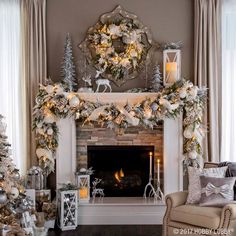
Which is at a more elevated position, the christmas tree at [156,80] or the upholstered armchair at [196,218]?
the christmas tree at [156,80]

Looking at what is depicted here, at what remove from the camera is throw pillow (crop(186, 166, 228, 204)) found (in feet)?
16.0

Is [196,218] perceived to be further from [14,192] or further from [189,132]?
[14,192]

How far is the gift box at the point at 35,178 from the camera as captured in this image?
573 centimetres

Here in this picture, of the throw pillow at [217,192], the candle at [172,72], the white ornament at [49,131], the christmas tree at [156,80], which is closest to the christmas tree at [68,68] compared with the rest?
the white ornament at [49,131]

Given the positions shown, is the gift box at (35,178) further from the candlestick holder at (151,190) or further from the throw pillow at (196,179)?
the throw pillow at (196,179)

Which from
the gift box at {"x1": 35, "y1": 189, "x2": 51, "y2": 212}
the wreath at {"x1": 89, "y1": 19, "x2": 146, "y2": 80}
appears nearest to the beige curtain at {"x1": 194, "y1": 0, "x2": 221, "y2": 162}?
the wreath at {"x1": 89, "y1": 19, "x2": 146, "y2": 80}


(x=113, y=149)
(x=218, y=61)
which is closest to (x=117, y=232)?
(x=113, y=149)

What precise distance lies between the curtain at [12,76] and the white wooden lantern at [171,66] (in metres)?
2.13

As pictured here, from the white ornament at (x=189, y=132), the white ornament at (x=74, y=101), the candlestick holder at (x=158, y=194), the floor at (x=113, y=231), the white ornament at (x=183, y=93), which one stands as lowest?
the floor at (x=113, y=231)

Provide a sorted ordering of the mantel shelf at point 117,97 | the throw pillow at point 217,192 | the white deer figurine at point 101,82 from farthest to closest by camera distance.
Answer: the white deer figurine at point 101,82, the mantel shelf at point 117,97, the throw pillow at point 217,192

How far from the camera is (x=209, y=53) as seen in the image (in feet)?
20.2

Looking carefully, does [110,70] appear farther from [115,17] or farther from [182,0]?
[182,0]

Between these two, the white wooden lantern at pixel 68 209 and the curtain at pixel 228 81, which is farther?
the curtain at pixel 228 81

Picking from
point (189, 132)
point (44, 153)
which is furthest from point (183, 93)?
point (44, 153)
